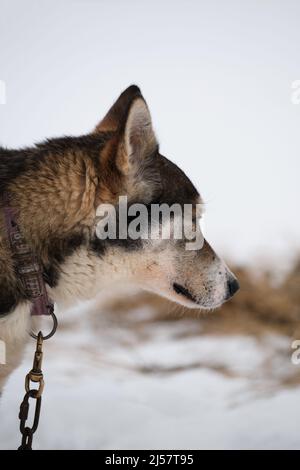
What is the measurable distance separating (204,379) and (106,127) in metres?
2.45

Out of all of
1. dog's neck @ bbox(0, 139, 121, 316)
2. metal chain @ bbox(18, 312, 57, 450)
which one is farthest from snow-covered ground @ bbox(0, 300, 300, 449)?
dog's neck @ bbox(0, 139, 121, 316)

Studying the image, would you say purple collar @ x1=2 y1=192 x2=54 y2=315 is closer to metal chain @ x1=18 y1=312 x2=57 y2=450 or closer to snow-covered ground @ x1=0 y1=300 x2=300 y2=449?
metal chain @ x1=18 y1=312 x2=57 y2=450

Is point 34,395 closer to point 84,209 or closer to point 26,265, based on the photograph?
point 26,265

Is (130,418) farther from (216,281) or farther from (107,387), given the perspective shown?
(216,281)

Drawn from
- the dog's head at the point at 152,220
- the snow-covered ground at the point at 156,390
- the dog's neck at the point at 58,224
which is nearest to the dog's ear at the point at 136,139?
the dog's head at the point at 152,220

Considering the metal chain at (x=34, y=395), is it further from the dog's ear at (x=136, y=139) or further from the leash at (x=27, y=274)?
the dog's ear at (x=136, y=139)

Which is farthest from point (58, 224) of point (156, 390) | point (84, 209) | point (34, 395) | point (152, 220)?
point (156, 390)

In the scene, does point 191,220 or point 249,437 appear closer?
point 191,220

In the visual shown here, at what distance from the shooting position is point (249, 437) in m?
3.30

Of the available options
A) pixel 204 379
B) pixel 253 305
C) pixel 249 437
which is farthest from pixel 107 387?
pixel 253 305

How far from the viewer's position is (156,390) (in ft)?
12.8

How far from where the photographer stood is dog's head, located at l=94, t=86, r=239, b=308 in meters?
2.08

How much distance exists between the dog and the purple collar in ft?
0.07

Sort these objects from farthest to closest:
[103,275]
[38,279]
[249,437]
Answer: [249,437] → [103,275] → [38,279]
